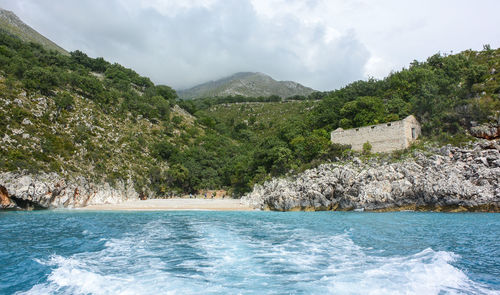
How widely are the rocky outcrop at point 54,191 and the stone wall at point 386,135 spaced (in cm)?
3102

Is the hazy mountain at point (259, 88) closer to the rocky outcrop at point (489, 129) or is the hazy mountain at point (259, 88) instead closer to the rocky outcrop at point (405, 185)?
the rocky outcrop at point (405, 185)

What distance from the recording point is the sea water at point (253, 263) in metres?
5.86

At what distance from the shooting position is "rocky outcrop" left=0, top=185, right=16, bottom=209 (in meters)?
26.2

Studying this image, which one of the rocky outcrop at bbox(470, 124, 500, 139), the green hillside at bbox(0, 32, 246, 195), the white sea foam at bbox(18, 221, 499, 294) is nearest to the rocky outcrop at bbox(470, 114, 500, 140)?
the rocky outcrop at bbox(470, 124, 500, 139)

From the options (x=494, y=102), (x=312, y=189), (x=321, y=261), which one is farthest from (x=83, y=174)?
(x=494, y=102)

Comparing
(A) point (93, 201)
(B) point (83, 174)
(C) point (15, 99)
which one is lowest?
(A) point (93, 201)

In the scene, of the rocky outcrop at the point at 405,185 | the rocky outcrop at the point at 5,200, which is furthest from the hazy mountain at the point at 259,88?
the rocky outcrop at the point at 5,200

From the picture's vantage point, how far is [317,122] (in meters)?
43.4

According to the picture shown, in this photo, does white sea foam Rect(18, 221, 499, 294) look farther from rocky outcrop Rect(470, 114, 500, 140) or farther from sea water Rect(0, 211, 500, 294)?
rocky outcrop Rect(470, 114, 500, 140)

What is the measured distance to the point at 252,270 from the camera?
23.9 ft

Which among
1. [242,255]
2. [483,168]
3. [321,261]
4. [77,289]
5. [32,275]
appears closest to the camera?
[77,289]

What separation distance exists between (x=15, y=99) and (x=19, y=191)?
16.3 m

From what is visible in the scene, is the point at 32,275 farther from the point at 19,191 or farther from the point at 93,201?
the point at 93,201

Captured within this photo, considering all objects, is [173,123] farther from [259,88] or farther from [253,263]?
[259,88]
